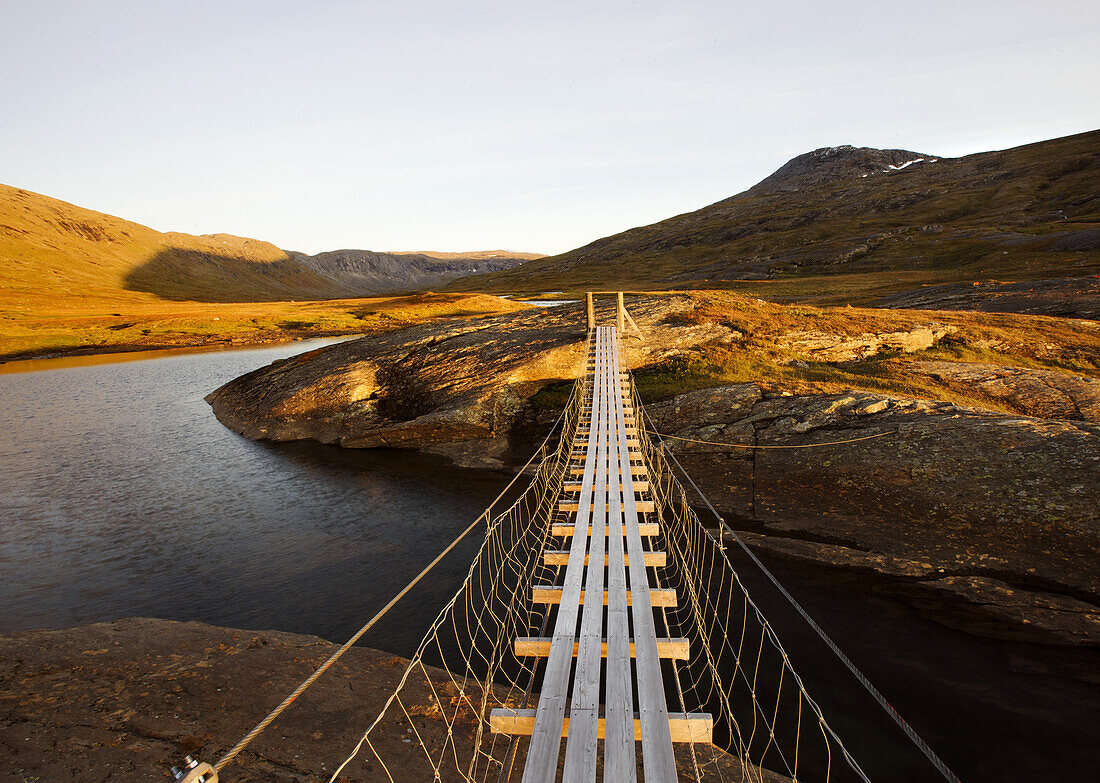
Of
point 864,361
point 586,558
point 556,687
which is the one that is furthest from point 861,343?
point 556,687

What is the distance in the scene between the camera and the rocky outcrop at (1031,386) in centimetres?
2014

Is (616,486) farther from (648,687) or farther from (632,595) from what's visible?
(648,687)

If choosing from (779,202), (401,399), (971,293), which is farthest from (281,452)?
(779,202)

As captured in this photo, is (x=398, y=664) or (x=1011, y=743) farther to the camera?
(x=398, y=664)

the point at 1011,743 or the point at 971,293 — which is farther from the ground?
the point at 971,293

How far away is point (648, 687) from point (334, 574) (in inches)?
497

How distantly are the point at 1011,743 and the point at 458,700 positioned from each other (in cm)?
1005

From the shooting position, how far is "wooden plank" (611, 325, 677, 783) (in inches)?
222

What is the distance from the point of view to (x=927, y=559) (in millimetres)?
14547

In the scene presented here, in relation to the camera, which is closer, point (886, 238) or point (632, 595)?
point (632, 595)

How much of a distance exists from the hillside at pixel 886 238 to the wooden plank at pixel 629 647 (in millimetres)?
54322

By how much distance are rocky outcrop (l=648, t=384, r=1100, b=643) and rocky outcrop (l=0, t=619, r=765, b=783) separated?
30.4 feet

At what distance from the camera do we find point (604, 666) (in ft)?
27.2

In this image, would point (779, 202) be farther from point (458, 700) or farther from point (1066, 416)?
point (458, 700)
